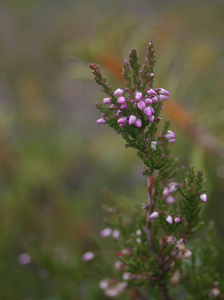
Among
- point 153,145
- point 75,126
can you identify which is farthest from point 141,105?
point 75,126

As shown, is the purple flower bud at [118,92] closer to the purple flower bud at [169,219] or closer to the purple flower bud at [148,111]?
the purple flower bud at [148,111]

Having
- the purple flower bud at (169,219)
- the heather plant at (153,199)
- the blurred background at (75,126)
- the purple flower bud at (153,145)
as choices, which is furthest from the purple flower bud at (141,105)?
the blurred background at (75,126)

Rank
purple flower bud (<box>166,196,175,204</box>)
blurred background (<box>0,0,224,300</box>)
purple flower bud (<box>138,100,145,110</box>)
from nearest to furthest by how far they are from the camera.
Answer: purple flower bud (<box>138,100,145,110</box>)
purple flower bud (<box>166,196,175,204</box>)
blurred background (<box>0,0,224,300</box>)

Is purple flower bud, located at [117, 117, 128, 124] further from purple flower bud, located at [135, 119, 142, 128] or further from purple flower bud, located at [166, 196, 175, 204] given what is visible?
purple flower bud, located at [166, 196, 175, 204]

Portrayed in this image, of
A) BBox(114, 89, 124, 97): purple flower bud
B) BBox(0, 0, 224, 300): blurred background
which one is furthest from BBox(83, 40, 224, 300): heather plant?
BBox(0, 0, 224, 300): blurred background

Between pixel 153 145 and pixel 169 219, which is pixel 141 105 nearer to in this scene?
pixel 153 145

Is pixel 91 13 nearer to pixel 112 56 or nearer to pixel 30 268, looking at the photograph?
pixel 112 56
